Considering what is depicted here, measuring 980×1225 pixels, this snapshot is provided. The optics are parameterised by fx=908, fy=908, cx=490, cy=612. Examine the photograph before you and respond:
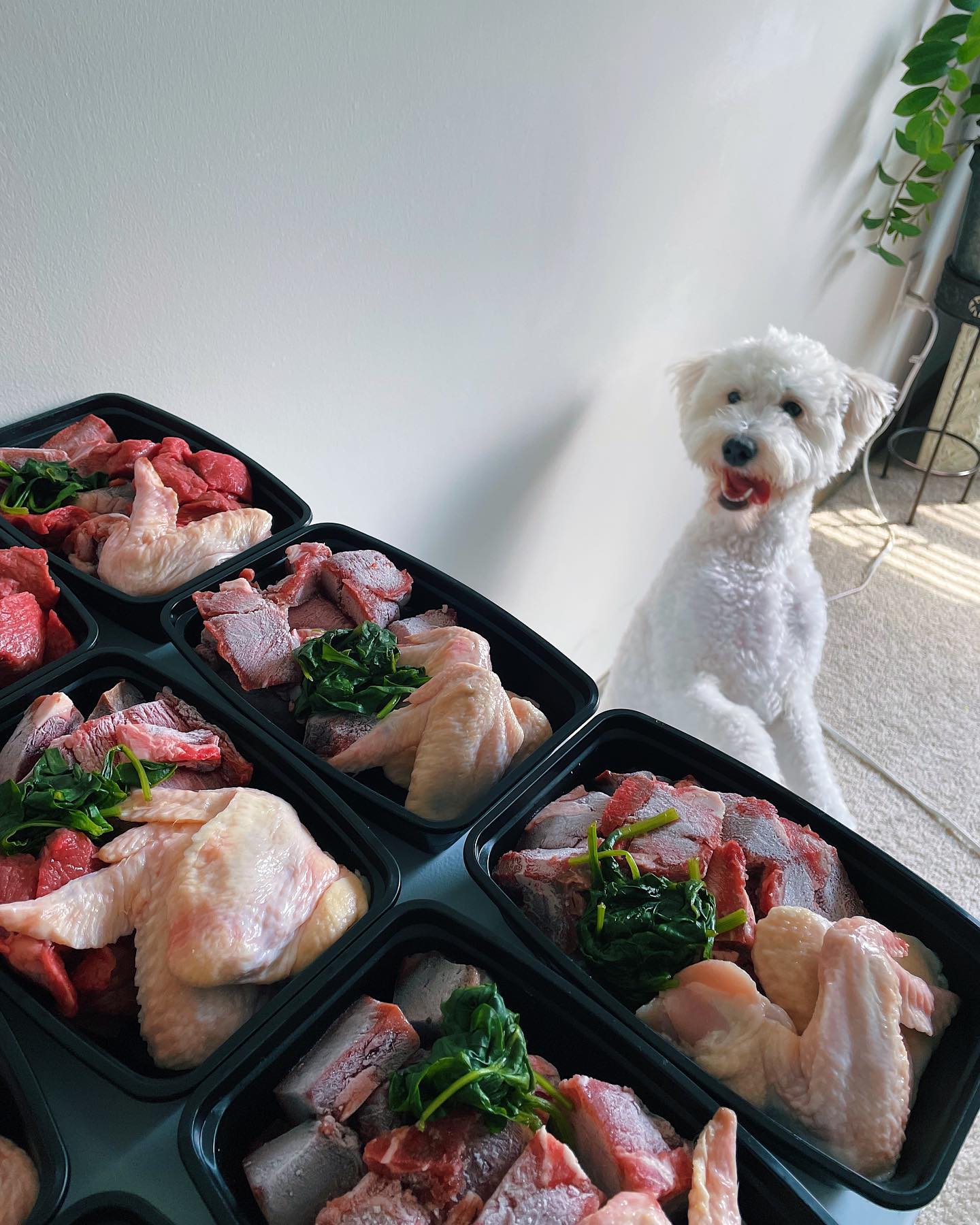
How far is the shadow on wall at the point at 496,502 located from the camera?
1751 millimetres

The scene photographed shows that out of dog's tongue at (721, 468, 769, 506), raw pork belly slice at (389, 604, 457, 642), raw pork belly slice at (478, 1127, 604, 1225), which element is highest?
dog's tongue at (721, 468, 769, 506)

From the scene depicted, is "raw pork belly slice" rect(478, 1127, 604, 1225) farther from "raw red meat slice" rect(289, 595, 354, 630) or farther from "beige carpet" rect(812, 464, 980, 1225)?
"beige carpet" rect(812, 464, 980, 1225)

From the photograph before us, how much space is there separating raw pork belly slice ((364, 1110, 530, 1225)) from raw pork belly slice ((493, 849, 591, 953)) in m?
0.17

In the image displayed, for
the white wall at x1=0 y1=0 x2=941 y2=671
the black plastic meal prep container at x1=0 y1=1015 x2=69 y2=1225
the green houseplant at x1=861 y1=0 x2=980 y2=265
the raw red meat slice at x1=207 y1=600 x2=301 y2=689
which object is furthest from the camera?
the green houseplant at x1=861 y1=0 x2=980 y2=265

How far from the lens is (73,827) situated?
2.35 ft

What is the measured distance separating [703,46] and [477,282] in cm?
67

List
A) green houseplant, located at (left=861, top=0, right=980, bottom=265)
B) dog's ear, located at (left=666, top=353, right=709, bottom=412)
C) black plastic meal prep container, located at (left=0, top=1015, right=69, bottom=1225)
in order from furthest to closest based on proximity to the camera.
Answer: green houseplant, located at (left=861, top=0, right=980, bottom=265)
dog's ear, located at (left=666, top=353, right=709, bottom=412)
black plastic meal prep container, located at (left=0, top=1015, right=69, bottom=1225)

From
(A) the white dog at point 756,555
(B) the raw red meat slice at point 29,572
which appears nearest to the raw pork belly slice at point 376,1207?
(B) the raw red meat slice at point 29,572

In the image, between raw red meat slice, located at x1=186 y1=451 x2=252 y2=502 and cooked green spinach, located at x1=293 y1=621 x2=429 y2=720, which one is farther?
raw red meat slice, located at x1=186 y1=451 x2=252 y2=502

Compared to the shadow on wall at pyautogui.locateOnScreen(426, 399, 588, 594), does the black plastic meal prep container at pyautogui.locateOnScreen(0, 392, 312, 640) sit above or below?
above

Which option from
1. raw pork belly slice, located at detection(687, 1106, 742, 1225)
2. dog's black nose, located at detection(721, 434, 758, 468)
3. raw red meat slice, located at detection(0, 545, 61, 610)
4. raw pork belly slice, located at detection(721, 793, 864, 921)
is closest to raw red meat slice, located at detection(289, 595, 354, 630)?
raw red meat slice, located at detection(0, 545, 61, 610)

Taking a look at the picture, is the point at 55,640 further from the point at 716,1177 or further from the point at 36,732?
the point at 716,1177

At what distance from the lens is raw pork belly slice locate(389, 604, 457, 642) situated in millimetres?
974

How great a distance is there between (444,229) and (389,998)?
44.4 inches
